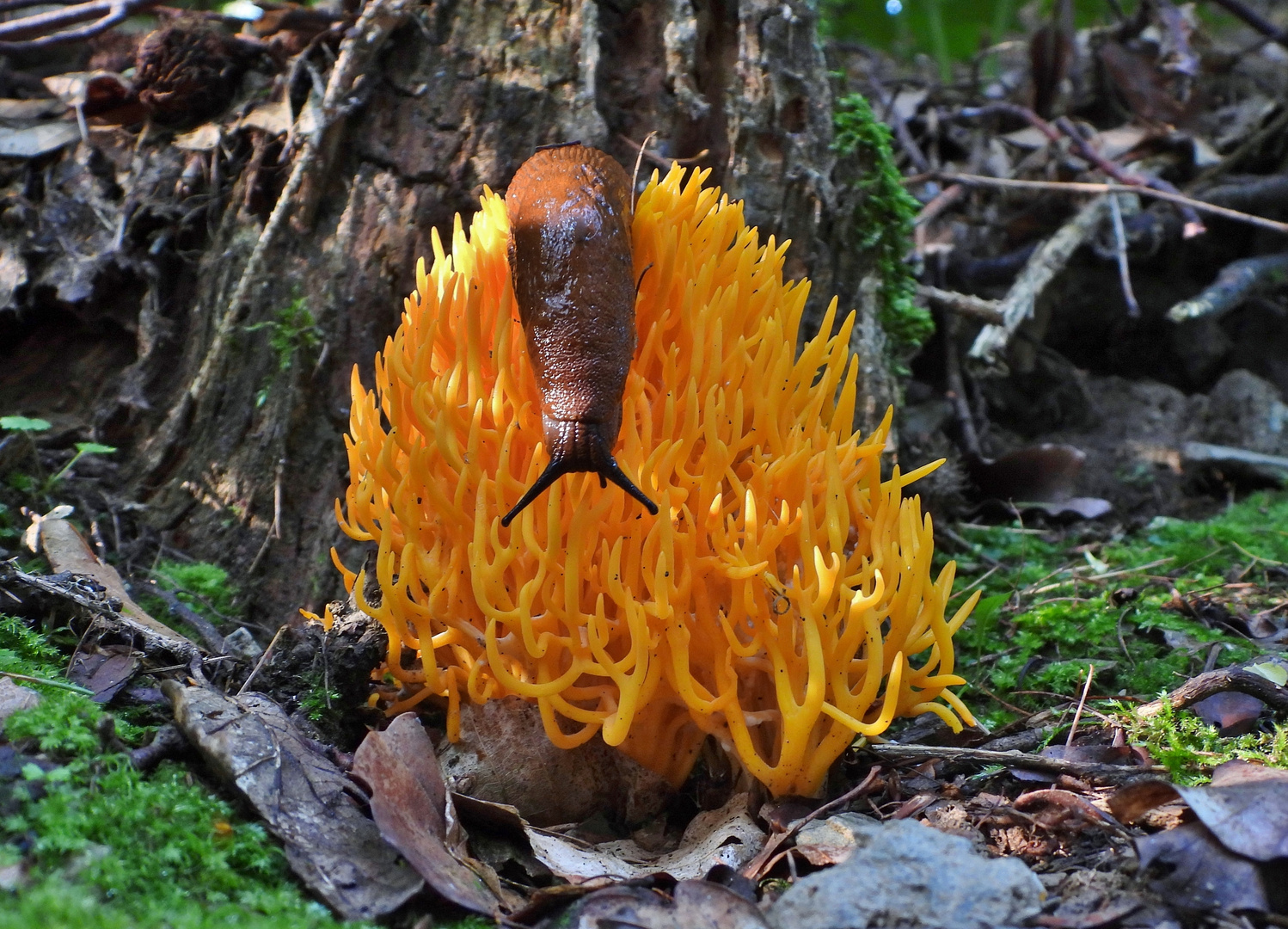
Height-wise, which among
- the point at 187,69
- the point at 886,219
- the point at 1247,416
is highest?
the point at 187,69

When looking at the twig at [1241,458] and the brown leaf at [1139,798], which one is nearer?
the brown leaf at [1139,798]

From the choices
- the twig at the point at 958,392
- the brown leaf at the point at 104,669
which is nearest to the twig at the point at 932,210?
the twig at the point at 958,392

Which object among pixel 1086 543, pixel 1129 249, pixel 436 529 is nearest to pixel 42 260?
pixel 436 529

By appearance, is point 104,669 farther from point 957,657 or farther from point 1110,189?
point 1110,189

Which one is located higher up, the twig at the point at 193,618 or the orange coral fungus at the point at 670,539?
the orange coral fungus at the point at 670,539

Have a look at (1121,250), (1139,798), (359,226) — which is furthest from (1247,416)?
(359,226)

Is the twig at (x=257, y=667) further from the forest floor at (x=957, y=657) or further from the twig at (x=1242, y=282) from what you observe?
the twig at (x=1242, y=282)

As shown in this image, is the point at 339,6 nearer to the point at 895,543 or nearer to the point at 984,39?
the point at 895,543
